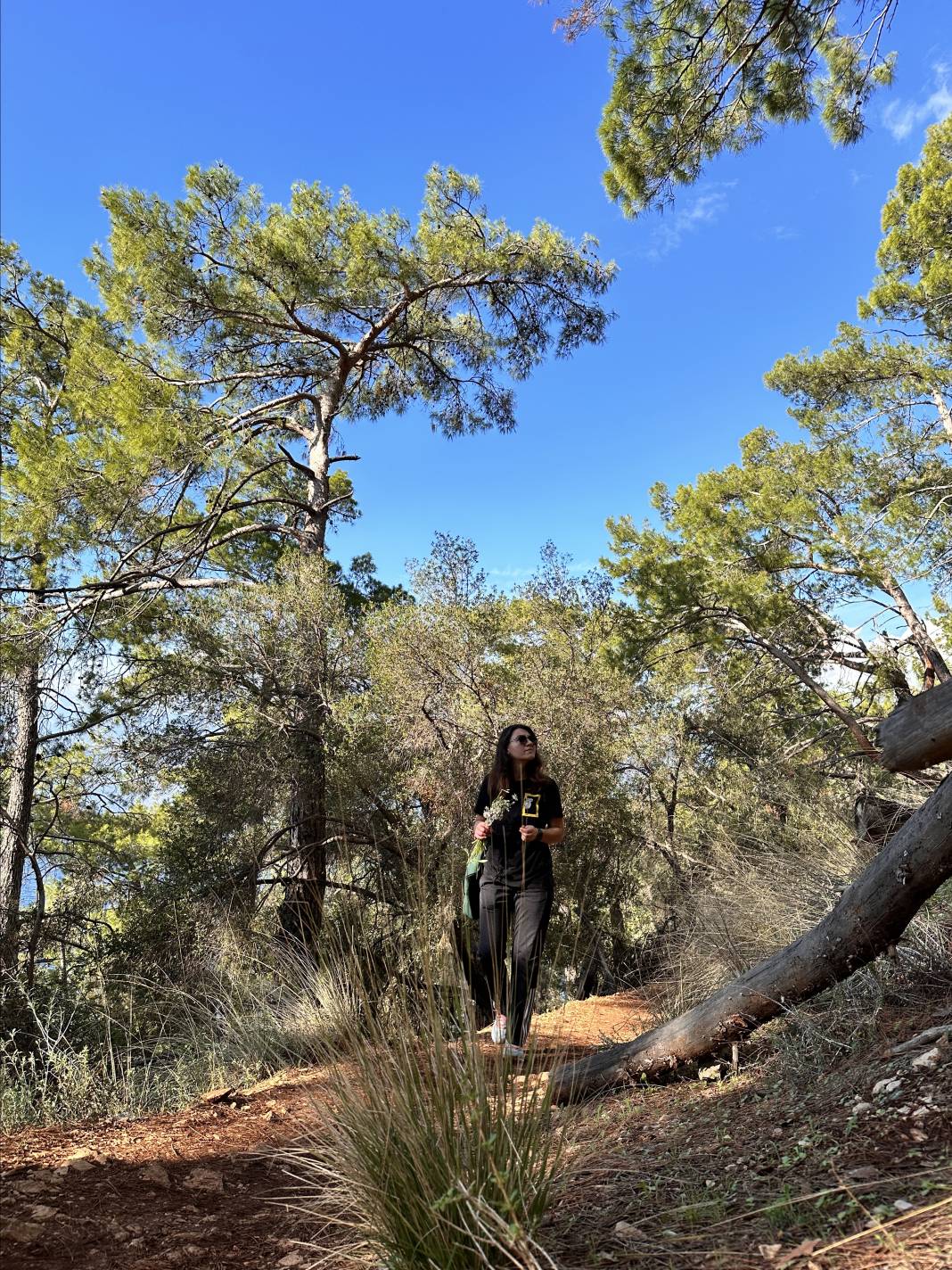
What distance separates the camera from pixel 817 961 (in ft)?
9.86

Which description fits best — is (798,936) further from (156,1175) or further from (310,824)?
(310,824)

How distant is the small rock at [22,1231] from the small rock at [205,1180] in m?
0.54

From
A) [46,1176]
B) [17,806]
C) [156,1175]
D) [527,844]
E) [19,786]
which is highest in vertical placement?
[19,786]

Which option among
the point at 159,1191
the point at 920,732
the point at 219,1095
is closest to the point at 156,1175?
the point at 159,1191

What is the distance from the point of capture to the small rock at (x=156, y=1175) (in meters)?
2.40

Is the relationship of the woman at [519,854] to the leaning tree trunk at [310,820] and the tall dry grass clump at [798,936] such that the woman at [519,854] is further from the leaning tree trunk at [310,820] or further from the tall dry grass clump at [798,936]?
the leaning tree trunk at [310,820]

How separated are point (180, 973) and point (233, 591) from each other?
11.7ft

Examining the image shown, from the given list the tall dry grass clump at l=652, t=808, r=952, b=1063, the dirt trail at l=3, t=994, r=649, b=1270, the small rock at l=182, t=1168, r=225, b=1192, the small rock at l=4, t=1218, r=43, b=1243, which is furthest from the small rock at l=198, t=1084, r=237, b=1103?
the tall dry grass clump at l=652, t=808, r=952, b=1063

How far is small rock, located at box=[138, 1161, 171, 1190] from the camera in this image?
2400 millimetres

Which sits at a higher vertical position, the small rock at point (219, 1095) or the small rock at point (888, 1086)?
the small rock at point (219, 1095)

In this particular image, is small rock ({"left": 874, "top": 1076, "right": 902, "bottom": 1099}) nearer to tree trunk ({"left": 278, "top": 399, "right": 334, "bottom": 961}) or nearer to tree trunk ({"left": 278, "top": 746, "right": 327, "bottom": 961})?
tree trunk ({"left": 278, "top": 399, "right": 334, "bottom": 961})

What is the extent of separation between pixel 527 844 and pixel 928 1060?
75.7 inches

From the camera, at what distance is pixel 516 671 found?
740cm

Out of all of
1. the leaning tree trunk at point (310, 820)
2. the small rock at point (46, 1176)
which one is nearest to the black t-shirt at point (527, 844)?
the small rock at point (46, 1176)
